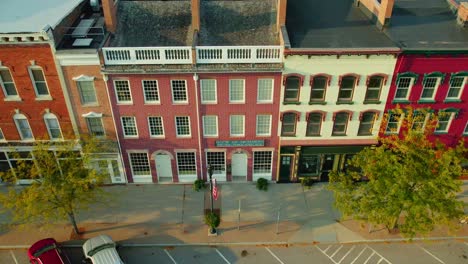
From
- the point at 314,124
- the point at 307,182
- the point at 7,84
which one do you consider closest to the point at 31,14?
the point at 7,84

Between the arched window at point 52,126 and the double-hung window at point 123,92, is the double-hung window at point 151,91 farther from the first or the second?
the arched window at point 52,126

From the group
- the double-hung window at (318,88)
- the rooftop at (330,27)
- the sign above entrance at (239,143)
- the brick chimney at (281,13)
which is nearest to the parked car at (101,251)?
the sign above entrance at (239,143)

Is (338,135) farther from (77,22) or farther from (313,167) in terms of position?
(77,22)

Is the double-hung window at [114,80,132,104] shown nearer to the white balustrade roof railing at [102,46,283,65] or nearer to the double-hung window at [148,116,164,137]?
the white balustrade roof railing at [102,46,283,65]

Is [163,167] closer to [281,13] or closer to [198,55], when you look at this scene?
[198,55]

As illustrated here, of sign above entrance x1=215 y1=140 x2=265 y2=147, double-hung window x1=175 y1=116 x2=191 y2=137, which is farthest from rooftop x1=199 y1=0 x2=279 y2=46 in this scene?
sign above entrance x1=215 y1=140 x2=265 y2=147
